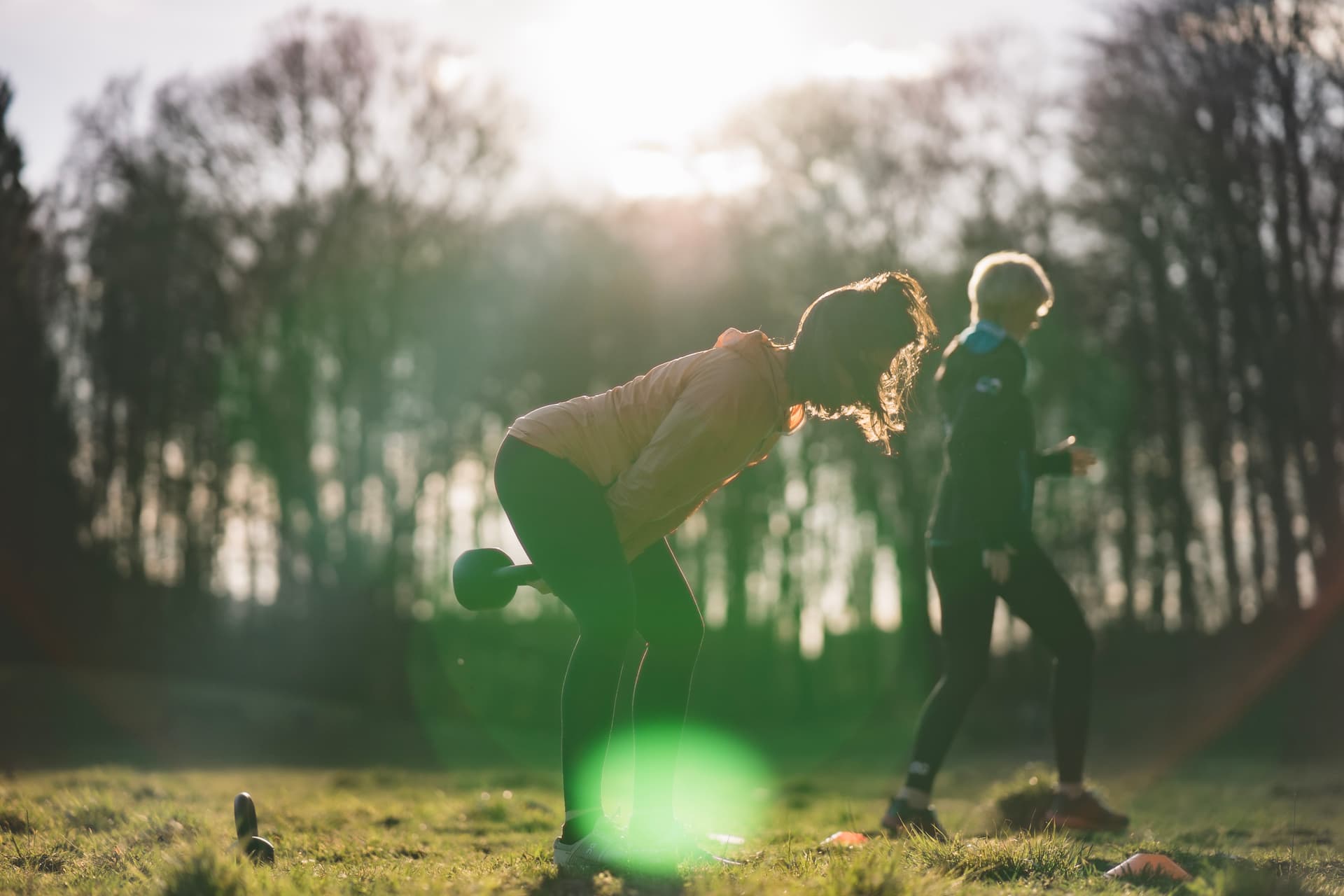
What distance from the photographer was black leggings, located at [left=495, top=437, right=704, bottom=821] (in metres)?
3.60

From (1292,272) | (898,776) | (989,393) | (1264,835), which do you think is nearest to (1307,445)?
(1292,272)

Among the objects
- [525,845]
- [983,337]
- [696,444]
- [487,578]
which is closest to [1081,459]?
[983,337]

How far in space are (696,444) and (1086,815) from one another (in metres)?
2.69

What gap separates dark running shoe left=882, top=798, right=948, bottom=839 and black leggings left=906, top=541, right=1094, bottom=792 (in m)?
0.09

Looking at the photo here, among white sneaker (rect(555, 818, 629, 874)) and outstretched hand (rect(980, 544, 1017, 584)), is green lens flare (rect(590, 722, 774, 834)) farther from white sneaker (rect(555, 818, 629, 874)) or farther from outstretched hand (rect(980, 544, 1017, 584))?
outstretched hand (rect(980, 544, 1017, 584))

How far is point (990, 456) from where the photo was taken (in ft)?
15.9

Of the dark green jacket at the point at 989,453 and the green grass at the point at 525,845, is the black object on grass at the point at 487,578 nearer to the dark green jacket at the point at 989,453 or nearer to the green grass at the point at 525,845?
the green grass at the point at 525,845

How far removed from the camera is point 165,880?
2.96 m

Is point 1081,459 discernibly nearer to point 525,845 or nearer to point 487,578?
point 487,578

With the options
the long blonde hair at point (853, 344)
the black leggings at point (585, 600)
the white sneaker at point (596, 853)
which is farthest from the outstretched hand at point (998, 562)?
the white sneaker at point (596, 853)

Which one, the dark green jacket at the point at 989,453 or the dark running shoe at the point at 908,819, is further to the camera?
the dark green jacket at the point at 989,453

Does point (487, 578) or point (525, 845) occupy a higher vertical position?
point (487, 578)

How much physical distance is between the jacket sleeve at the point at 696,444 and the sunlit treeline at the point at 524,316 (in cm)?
1362

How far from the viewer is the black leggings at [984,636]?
4871 mm
